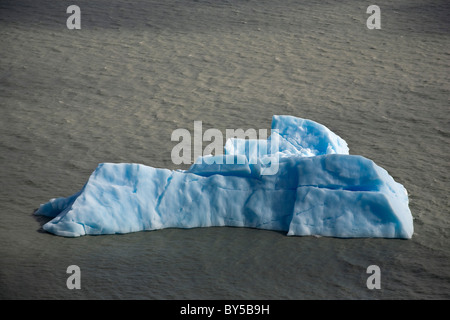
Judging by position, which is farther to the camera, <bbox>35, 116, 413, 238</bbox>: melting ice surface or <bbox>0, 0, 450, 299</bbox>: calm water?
<bbox>35, 116, 413, 238</bbox>: melting ice surface

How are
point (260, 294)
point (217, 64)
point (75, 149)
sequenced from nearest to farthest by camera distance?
1. point (260, 294)
2. point (75, 149)
3. point (217, 64)

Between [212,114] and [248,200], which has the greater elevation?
[212,114]

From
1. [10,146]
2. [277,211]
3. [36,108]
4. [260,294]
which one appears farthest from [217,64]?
[260,294]

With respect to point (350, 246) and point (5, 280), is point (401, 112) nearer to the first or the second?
point (350, 246)

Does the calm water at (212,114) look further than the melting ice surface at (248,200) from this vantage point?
No
